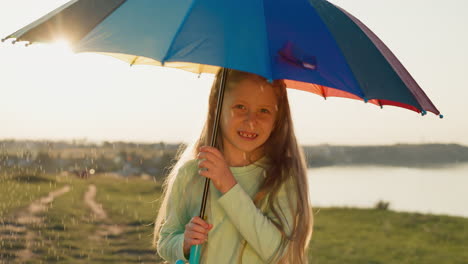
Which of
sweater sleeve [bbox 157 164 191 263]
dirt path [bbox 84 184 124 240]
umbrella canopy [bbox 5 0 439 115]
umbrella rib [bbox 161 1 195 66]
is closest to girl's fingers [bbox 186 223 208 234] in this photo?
sweater sleeve [bbox 157 164 191 263]

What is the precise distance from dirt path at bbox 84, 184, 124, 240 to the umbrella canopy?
617cm

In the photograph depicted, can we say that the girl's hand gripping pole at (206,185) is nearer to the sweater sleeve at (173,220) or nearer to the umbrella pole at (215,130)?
the umbrella pole at (215,130)

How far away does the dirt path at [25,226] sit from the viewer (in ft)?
24.7

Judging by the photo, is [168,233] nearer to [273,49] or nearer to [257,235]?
[257,235]

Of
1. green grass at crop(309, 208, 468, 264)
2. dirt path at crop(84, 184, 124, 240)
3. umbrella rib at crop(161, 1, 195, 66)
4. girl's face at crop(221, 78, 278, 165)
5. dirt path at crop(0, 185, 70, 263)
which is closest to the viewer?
umbrella rib at crop(161, 1, 195, 66)

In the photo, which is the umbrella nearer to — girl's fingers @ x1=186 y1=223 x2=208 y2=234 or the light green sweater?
girl's fingers @ x1=186 y1=223 x2=208 y2=234

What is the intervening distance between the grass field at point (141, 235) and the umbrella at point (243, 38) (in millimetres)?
3867

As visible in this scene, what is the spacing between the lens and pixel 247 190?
3066mm

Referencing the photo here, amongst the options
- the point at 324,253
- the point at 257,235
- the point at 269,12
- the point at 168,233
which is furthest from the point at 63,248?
the point at 269,12

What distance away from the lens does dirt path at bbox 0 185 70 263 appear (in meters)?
7.53

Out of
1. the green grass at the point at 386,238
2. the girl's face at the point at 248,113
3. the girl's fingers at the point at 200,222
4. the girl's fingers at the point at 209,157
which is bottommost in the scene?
the green grass at the point at 386,238

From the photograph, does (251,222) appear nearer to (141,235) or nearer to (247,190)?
(247,190)

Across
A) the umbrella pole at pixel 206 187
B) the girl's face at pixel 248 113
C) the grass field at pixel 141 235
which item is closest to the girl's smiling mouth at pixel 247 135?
the girl's face at pixel 248 113

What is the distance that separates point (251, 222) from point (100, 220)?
738 centimetres
